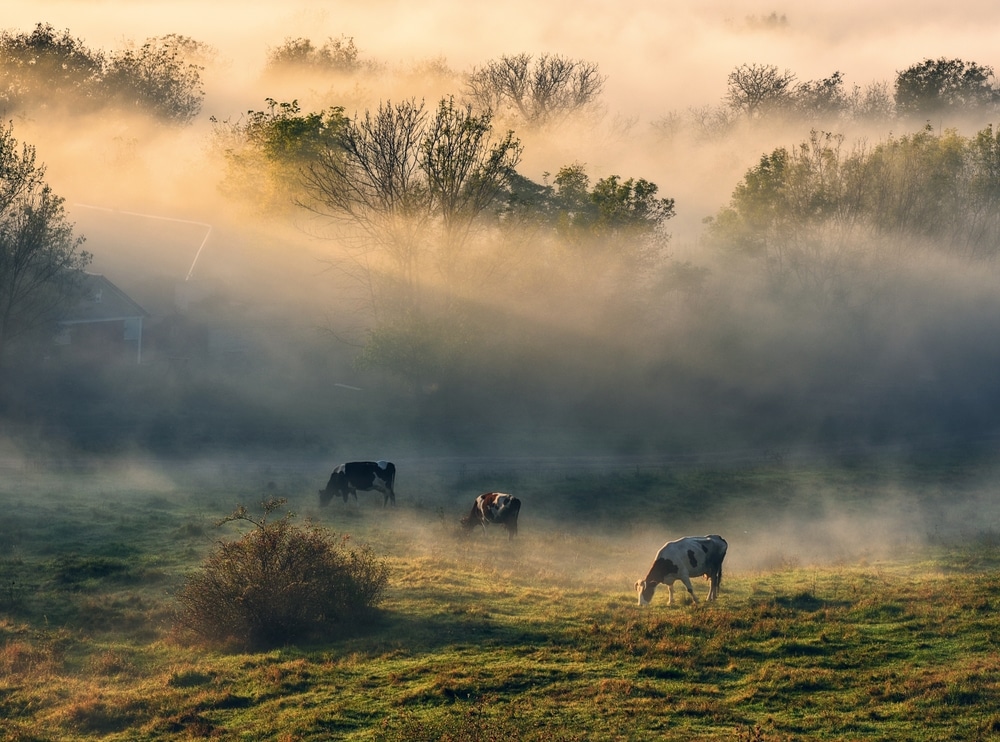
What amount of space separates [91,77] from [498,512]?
107 metres

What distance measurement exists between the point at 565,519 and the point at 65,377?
1539 inches

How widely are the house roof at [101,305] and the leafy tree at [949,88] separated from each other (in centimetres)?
10135

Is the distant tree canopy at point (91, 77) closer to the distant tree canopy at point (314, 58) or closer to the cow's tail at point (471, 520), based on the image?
the distant tree canopy at point (314, 58)

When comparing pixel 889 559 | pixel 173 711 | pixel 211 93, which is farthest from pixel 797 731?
pixel 211 93

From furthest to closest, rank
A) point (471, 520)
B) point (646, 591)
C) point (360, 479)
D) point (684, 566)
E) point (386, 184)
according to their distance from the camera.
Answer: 1. point (386, 184)
2. point (360, 479)
3. point (471, 520)
4. point (684, 566)
5. point (646, 591)

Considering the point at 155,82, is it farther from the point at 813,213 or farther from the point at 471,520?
the point at 471,520

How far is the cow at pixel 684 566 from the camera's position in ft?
85.5

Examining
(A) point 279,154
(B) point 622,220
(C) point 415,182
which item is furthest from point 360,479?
(B) point 622,220

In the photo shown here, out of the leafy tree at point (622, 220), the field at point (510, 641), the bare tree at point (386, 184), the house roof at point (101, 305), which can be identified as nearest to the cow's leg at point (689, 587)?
the field at point (510, 641)

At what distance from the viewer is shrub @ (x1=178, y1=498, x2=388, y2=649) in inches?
939

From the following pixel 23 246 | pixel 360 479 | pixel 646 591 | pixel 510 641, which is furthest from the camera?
pixel 23 246

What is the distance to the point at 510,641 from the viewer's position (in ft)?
74.7

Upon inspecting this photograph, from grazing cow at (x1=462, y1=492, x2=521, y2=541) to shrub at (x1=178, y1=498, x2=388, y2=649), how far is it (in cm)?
1179

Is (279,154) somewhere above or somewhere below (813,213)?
above
